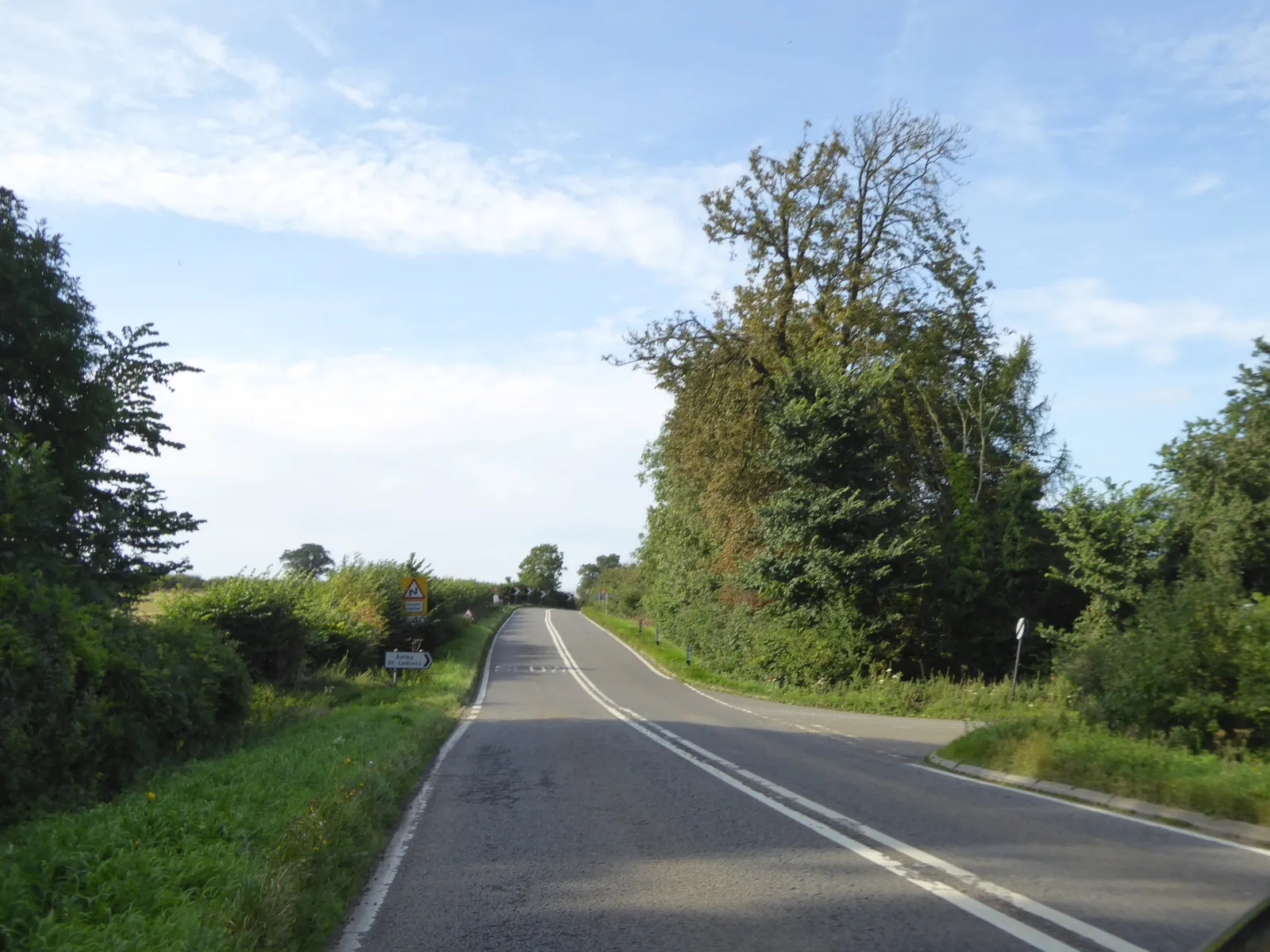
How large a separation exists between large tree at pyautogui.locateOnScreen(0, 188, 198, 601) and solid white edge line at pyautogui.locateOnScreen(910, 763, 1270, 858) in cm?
1170

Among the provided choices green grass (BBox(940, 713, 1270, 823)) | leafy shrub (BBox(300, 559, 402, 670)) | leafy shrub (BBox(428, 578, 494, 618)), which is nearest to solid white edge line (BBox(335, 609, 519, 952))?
green grass (BBox(940, 713, 1270, 823))

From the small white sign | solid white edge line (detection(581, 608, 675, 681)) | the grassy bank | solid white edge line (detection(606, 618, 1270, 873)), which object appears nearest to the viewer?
solid white edge line (detection(606, 618, 1270, 873))

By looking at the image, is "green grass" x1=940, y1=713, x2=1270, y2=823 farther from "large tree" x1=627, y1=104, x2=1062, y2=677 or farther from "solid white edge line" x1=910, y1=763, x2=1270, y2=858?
"large tree" x1=627, y1=104, x2=1062, y2=677

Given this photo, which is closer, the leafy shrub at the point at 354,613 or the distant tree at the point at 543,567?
the leafy shrub at the point at 354,613

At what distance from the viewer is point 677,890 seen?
21.9 ft

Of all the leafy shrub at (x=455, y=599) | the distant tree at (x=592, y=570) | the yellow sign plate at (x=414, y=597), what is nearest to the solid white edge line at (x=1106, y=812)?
the yellow sign plate at (x=414, y=597)

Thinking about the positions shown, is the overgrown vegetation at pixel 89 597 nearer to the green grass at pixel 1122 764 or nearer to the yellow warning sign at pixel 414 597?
the yellow warning sign at pixel 414 597

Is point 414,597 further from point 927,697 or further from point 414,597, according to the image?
point 927,697

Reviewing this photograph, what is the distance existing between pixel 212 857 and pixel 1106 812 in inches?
303

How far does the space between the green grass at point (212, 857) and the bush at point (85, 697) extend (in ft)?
2.10

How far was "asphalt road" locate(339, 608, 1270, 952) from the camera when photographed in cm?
575

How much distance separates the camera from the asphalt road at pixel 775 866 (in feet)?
18.9

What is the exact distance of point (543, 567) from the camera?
175 metres

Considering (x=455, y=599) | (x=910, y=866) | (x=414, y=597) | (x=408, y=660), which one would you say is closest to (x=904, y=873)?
(x=910, y=866)
